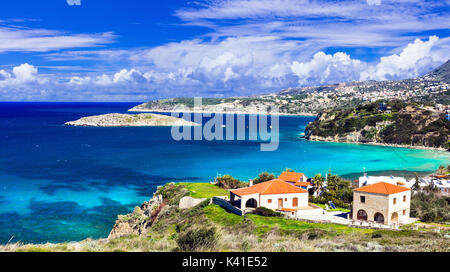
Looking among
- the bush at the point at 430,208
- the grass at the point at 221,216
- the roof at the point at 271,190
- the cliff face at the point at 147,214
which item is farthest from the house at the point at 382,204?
the cliff face at the point at 147,214

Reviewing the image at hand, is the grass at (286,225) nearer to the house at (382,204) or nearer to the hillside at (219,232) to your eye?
the hillside at (219,232)

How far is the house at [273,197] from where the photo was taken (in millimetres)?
24656

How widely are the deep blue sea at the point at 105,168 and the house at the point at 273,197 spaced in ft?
33.1

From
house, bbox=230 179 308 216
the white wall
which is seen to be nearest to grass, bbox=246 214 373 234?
house, bbox=230 179 308 216

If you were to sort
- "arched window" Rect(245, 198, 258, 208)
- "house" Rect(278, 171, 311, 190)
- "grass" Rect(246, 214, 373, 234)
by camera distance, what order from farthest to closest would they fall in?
"house" Rect(278, 171, 311, 190), "arched window" Rect(245, 198, 258, 208), "grass" Rect(246, 214, 373, 234)

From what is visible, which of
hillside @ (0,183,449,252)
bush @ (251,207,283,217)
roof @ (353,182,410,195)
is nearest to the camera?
hillside @ (0,183,449,252)

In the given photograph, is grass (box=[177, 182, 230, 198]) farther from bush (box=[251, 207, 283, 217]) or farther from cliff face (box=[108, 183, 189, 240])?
bush (box=[251, 207, 283, 217])

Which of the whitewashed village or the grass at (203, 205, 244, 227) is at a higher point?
the whitewashed village

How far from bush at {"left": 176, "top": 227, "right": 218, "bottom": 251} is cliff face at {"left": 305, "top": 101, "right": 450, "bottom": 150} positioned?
81.0m

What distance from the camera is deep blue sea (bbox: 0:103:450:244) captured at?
2777cm
